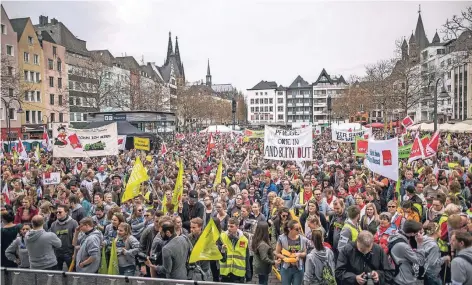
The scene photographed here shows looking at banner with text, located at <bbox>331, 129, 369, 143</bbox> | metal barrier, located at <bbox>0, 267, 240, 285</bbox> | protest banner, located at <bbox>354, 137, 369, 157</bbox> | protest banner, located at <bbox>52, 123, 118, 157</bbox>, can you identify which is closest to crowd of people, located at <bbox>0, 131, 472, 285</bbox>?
metal barrier, located at <bbox>0, 267, 240, 285</bbox>

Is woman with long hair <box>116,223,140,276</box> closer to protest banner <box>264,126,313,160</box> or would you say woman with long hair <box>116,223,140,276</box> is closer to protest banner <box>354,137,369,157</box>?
protest banner <box>264,126,313,160</box>

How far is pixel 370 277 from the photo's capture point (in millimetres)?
5145

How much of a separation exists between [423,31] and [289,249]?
110207 millimetres

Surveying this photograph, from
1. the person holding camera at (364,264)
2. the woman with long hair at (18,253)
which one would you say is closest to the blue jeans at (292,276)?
the person holding camera at (364,264)

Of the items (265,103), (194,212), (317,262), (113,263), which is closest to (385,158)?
(194,212)

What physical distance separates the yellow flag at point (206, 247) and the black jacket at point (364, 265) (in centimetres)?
193

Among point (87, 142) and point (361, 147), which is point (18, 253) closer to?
point (87, 142)

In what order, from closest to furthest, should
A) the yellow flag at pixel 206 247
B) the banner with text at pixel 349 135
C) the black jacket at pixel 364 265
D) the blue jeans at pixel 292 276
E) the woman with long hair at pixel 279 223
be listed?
the black jacket at pixel 364 265 → the yellow flag at pixel 206 247 → the blue jeans at pixel 292 276 → the woman with long hair at pixel 279 223 → the banner with text at pixel 349 135

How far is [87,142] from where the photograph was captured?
54.5 ft

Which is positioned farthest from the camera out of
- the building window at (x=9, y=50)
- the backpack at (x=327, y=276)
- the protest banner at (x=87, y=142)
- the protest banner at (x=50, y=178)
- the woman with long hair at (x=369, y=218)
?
the building window at (x=9, y=50)

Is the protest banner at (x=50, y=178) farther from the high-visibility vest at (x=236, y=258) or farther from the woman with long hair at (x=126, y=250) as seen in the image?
the high-visibility vest at (x=236, y=258)

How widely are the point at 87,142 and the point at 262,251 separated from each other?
11965mm

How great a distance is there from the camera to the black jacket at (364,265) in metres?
5.25

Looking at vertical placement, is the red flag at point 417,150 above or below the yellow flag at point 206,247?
above
